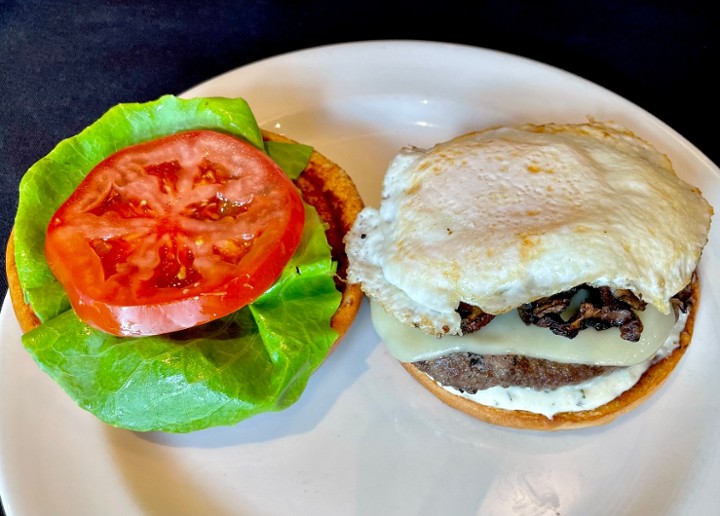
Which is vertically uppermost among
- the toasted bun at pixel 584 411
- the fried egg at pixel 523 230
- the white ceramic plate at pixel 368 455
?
the fried egg at pixel 523 230

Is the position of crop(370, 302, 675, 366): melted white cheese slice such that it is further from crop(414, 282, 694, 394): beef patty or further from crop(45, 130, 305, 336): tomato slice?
crop(45, 130, 305, 336): tomato slice

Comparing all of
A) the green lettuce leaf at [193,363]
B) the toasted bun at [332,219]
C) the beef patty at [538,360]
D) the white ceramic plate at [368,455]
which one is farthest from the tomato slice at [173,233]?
the beef patty at [538,360]

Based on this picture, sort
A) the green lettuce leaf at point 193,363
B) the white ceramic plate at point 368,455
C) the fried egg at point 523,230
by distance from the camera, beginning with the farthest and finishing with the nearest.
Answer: the white ceramic plate at point 368,455
the green lettuce leaf at point 193,363
the fried egg at point 523,230

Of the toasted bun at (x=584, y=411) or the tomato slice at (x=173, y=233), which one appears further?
the toasted bun at (x=584, y=411)

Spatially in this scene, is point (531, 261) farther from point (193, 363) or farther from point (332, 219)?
point (193, 363)

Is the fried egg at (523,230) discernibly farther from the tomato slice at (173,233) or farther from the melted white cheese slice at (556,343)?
the tomato slice at (173,233)

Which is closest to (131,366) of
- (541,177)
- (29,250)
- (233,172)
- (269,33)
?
(29,250)

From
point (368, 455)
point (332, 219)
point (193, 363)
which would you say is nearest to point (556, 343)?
point (368, 455)

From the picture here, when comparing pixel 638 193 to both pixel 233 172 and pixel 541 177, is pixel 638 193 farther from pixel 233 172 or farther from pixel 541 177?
pixel 233 172
